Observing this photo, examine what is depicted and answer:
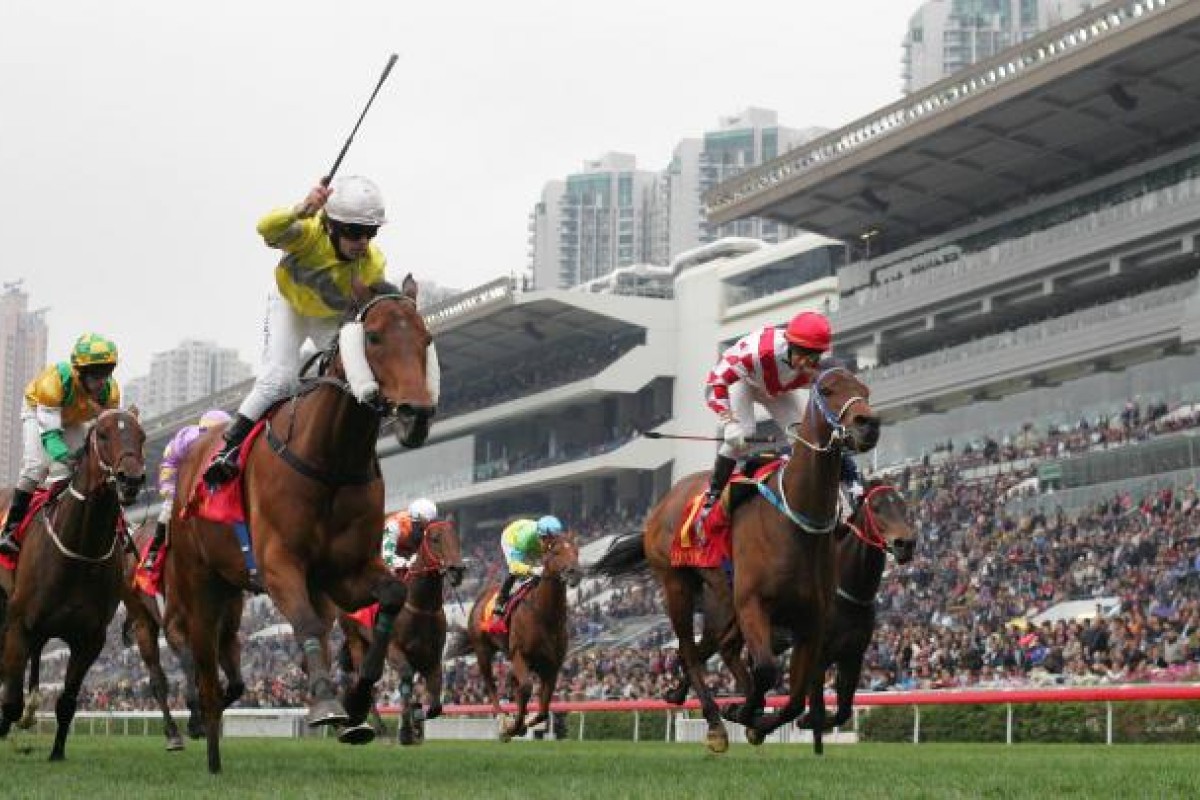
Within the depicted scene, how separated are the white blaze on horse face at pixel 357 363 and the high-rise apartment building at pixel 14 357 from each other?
82.5 m

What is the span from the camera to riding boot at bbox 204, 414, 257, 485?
24.2ft

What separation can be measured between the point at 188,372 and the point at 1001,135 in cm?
10196

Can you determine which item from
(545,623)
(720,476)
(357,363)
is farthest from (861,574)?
(545,623)

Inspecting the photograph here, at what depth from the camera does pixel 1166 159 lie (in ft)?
107

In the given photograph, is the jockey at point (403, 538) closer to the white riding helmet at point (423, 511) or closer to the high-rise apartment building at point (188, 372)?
the white riding helmet at point (423, 511)

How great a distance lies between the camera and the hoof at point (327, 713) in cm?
640

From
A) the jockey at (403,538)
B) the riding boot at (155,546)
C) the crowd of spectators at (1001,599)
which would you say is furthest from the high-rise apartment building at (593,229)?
the riding boot at (155,546)

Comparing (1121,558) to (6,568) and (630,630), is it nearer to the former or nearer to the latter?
(630,630)

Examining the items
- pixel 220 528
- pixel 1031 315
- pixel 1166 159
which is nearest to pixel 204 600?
pixel 220 528

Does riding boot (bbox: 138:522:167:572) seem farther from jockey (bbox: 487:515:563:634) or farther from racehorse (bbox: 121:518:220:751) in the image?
jockey (bbox: 487:515:563:634)

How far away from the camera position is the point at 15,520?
9523 millimetres

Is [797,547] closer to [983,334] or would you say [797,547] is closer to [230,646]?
[230,646]

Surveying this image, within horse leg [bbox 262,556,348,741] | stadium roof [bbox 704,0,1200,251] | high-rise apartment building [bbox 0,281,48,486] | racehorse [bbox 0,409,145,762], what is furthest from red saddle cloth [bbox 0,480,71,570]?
high-rise apartment building [bbox 0,281,48,486]

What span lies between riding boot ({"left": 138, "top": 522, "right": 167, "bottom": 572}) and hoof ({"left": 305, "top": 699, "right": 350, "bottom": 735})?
17.1 ft
